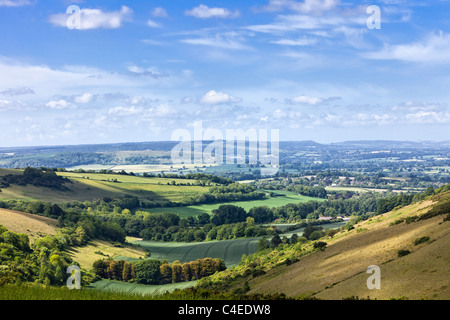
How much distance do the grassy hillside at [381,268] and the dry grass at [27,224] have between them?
42626 millimetres

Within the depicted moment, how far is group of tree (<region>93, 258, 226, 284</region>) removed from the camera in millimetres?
67500

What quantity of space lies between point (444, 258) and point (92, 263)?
2232 inches

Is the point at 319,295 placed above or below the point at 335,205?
above

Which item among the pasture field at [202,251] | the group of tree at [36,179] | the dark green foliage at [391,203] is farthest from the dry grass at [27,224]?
the dark green foliage at [391,203]

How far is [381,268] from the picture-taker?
100 ft

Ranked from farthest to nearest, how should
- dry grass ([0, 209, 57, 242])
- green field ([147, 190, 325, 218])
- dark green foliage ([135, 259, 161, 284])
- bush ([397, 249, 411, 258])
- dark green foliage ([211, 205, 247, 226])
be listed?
green field ([147, 190, 325, 218]), dark green foliage ([211, 205, 247, 226]), dry grass ([0, 209, 57, 242]), dark green foliage ([135, 259, 161, 284]), bush ([397, 249, 411, 258])

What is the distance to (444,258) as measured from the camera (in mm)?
26688

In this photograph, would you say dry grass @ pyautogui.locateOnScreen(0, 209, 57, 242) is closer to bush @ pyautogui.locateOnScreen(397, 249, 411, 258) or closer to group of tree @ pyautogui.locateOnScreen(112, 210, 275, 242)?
group of tree @ pyautogui.locateOnScreen(112, 210, 275, 242)

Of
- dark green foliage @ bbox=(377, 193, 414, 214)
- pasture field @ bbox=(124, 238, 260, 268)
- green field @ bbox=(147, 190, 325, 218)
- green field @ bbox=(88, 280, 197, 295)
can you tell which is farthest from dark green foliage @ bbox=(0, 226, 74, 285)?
green field @ bbox=(147, 190, 325, 218)

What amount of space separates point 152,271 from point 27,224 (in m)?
27.1

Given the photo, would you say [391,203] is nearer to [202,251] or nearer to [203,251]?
[203,251]

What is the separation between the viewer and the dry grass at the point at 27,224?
74.8 metres
